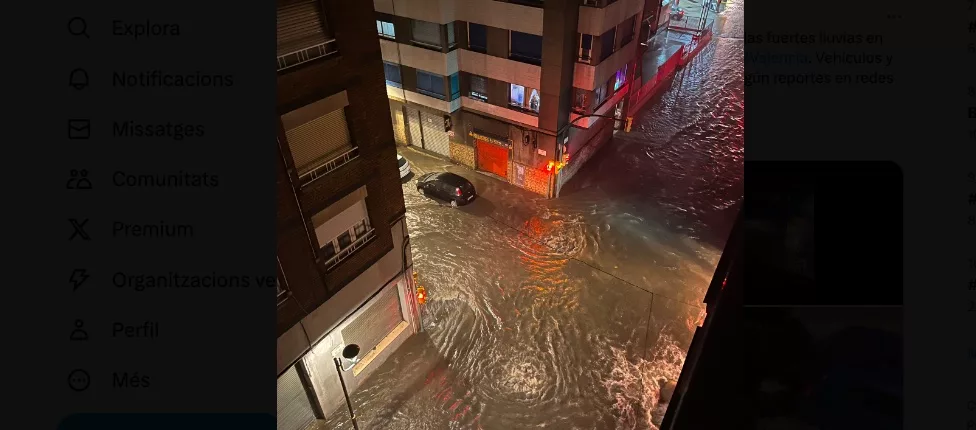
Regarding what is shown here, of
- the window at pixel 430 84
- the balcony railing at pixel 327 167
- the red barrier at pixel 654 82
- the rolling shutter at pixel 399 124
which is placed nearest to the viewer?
the balcony railing at pixel 327 167


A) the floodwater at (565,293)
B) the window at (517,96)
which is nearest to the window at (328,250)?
the floodwater at (565,293)

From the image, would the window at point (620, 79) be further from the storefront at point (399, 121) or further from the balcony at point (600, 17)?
the storefront at point (399, 121)

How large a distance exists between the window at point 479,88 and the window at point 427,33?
7.97 feet

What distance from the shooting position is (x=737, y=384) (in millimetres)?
5676

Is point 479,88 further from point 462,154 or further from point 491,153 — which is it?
point 462,154

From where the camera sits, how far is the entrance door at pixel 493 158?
24.0m

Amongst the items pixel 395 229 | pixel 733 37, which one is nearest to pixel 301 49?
pixel 395 229

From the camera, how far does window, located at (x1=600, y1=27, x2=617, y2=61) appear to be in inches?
784

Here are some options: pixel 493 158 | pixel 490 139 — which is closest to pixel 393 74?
pixel 490 139

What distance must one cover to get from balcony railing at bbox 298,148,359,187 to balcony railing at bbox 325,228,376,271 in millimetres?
2201

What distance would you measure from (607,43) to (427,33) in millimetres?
7960

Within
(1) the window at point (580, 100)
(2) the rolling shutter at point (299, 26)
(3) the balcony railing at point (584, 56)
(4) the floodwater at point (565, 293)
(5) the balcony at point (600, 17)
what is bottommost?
(4) the floodwater at point (565, 293)

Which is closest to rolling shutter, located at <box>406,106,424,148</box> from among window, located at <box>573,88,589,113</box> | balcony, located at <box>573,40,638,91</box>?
window, located at <box>573,88,589,113</box>

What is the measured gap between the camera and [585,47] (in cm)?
1988
